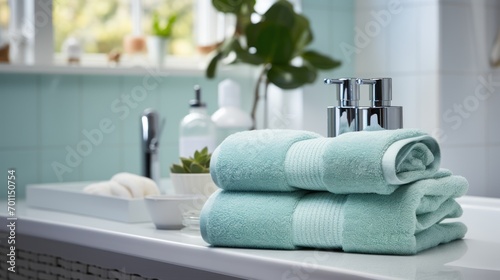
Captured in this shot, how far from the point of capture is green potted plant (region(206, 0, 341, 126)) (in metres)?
2.44

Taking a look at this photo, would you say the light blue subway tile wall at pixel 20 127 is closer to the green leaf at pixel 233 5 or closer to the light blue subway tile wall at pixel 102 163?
the light blue subway tile wall at pixel 102 163

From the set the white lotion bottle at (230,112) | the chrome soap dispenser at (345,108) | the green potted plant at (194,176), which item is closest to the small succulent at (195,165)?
the green potted plant at (194,176)

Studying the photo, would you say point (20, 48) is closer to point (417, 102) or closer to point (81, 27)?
point (81, 27)

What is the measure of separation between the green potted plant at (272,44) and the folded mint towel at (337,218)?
1392 millimetres

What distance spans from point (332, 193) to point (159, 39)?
170 cm

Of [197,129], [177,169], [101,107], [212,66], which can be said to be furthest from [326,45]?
[177,169]

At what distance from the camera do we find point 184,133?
1.98 metres

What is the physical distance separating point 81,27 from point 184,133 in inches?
32.4

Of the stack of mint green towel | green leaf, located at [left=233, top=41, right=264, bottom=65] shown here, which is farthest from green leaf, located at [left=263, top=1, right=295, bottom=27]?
the stack of mint green towel

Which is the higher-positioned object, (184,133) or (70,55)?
(70,55)

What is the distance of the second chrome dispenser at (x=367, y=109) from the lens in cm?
116

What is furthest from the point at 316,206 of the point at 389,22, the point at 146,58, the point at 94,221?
the point at 389,22

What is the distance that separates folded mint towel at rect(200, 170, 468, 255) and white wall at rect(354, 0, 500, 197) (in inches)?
67.0

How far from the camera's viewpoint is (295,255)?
3.29 ft
